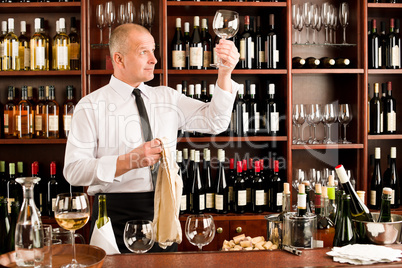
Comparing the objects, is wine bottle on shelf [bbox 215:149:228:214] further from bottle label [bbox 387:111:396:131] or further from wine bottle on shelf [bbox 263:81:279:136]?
bottle label [bbox 387:111:396:131]

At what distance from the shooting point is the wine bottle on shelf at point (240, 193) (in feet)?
9.49

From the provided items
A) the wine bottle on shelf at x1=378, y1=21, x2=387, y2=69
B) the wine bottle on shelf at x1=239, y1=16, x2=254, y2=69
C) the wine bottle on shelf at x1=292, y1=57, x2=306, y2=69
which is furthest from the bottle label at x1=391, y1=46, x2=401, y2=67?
the wine bottle on shelf at x1=239, y1=16, x2=254, y2=69

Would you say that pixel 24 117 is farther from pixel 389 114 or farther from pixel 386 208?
pixel 389 114

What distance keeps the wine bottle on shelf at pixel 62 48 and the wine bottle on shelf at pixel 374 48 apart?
208 centimetres

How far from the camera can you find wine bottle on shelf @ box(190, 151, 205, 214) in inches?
114

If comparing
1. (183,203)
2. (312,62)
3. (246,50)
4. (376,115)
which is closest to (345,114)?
(376,115)

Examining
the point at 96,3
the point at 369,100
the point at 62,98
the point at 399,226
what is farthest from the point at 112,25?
the point at 399,226

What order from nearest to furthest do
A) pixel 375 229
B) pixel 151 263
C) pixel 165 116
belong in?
pixel 151 263 < pixel 375 229 < pixel 165 116

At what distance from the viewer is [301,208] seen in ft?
4.74

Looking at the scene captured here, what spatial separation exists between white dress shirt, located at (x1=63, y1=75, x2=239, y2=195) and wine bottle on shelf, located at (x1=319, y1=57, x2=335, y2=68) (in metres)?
1.17

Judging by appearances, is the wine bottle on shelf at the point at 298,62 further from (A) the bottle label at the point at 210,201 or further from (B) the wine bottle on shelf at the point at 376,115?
(A) the bottle label at the point at 210,201

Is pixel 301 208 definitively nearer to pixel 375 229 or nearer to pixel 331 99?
pixel 375 229

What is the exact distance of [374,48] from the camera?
301cm

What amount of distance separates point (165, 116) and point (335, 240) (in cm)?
110
